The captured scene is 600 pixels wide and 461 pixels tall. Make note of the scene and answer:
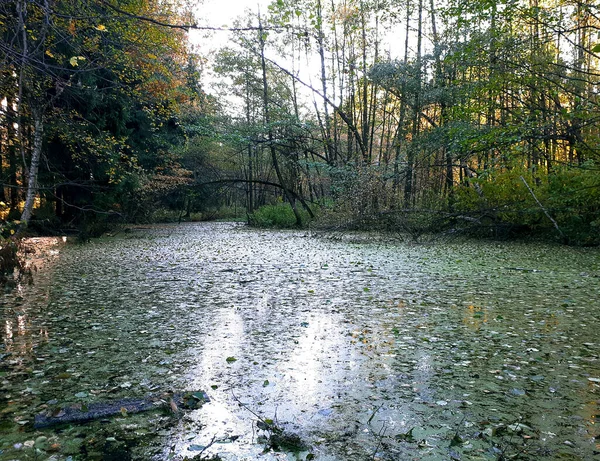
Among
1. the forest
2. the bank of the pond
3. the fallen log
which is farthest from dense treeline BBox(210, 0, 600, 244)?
the fallen log

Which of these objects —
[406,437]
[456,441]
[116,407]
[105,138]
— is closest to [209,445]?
[116,407]

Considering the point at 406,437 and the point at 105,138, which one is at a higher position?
the point at 105,138

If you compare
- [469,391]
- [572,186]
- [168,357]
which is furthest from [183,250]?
[572,186]

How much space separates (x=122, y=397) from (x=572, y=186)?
8.29m

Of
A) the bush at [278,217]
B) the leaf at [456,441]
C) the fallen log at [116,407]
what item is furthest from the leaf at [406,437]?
the bush at [278,217]

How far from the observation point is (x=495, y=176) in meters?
9.08

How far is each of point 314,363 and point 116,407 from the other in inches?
40.3

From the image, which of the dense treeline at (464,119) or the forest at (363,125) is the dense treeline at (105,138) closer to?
the forest at (363,125)

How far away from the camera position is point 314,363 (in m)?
2.35

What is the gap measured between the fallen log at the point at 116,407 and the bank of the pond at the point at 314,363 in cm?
4

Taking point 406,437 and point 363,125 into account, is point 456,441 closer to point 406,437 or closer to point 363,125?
point 406,437

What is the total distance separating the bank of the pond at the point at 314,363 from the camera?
61.9 inches

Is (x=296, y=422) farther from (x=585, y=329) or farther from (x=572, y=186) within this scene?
(x=572, y=186)

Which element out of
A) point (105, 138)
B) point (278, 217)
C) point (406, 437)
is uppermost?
point (105, 138)
